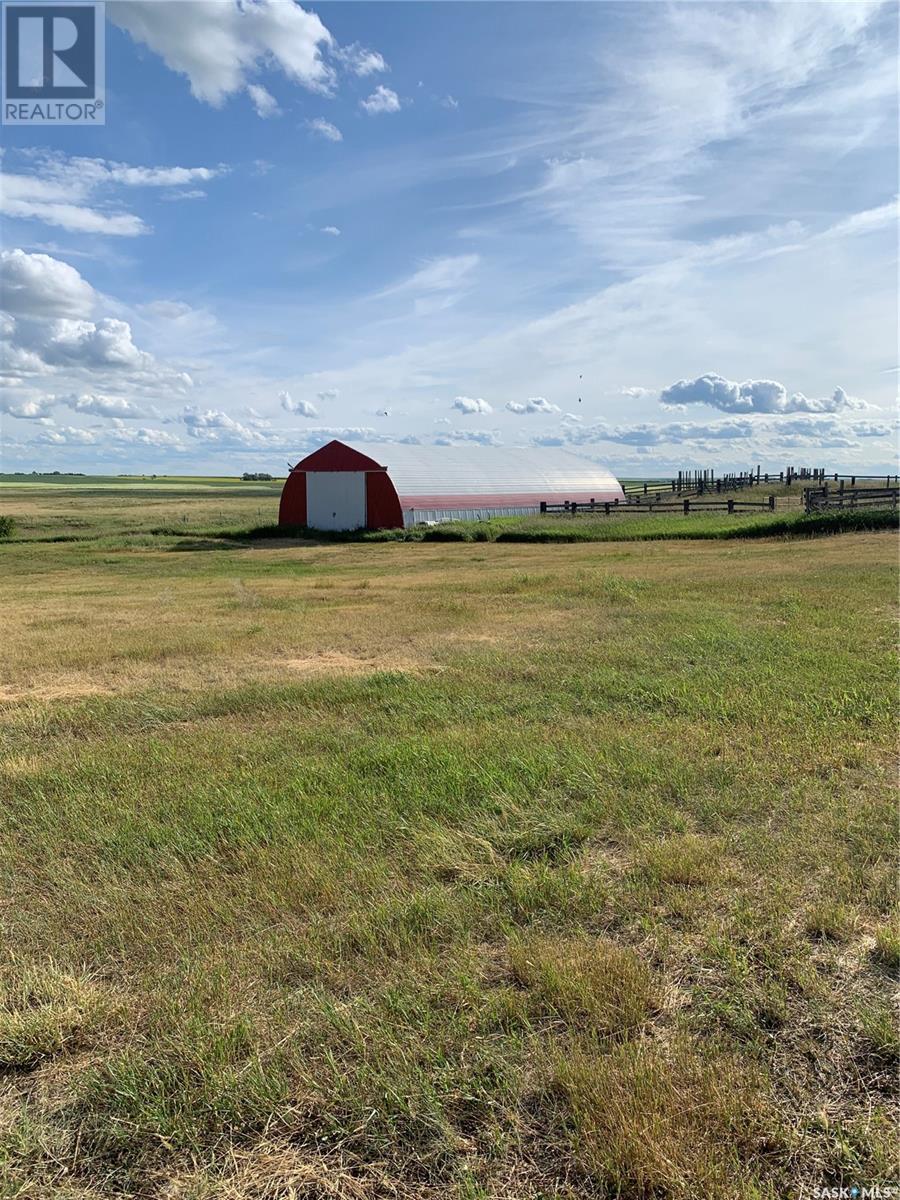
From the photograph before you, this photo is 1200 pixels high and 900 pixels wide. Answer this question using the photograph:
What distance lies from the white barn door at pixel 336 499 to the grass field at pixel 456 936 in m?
33.8

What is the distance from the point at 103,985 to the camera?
3.63m

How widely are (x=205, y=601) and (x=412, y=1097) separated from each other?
55.4ft

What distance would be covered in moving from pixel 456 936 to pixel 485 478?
45.1 m

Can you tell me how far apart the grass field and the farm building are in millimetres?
33536

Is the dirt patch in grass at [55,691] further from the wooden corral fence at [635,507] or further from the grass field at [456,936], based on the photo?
the wooden corral fence at [635,507]

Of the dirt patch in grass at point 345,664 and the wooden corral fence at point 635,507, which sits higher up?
the wooden corral fence at point 635,507

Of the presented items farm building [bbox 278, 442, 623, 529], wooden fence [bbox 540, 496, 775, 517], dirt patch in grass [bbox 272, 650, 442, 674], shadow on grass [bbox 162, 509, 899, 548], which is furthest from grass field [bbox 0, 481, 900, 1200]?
wooden fence [bbox 540, 496, 775, 517]

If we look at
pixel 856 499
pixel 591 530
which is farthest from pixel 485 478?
pixel 856 499

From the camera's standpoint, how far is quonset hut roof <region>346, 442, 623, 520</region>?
143 ft

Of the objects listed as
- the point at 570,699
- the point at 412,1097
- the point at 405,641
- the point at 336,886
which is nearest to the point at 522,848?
the point at 336,886

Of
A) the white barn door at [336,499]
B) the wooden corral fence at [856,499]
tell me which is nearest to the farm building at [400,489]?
the white barn door at [336,499]

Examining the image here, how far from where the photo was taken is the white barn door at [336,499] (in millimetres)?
42500

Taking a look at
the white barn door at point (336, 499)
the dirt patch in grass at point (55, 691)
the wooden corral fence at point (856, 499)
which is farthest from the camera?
the white barn door at point (336, 499)

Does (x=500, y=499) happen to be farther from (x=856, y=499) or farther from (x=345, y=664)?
(x=345, y=664)
